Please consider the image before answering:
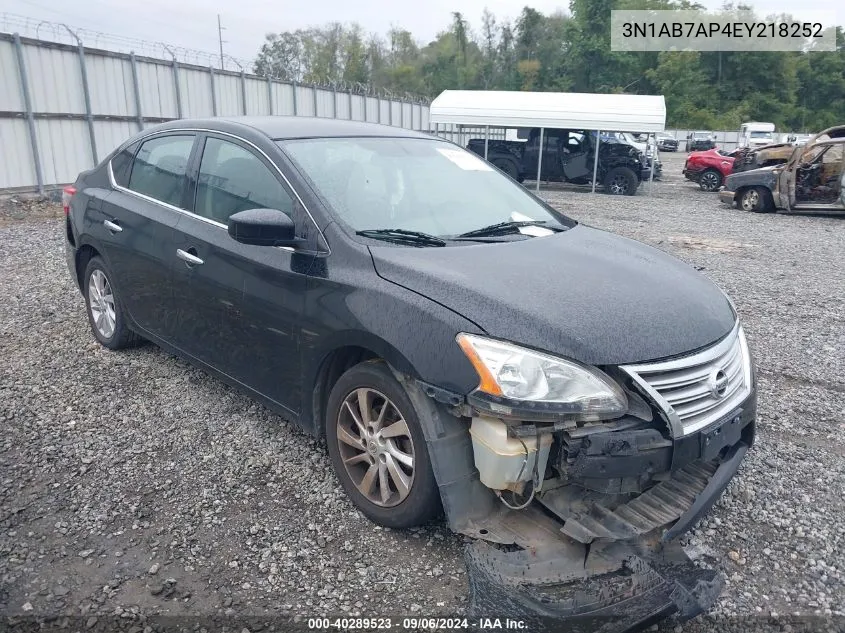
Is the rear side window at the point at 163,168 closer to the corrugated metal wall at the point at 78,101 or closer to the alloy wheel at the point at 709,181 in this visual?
the corrugated metal wall at the point at 78,101

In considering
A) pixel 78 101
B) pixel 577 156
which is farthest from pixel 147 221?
pixel 577 156

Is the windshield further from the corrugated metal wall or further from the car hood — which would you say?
the corrugated metal wall

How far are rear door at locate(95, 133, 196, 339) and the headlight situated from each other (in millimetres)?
2259

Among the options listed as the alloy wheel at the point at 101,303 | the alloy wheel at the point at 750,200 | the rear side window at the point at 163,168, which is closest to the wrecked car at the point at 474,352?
the rear side window at the point at 163,168

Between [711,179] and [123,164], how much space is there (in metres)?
20.9

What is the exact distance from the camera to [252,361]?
339 cm

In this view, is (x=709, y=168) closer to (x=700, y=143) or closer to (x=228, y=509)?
(x=228, y=509)

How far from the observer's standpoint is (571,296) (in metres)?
2.67

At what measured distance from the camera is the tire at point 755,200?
15.6 metres

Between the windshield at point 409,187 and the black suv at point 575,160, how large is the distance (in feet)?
54.8

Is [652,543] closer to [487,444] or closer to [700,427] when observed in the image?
[700,427]

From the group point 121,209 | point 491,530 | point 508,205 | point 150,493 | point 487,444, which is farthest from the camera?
point 121,209

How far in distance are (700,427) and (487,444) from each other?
82 centimetres

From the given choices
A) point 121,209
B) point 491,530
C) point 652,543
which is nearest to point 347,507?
point 491,530
